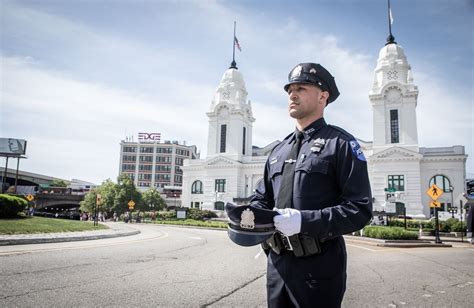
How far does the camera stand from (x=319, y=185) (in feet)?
8.23

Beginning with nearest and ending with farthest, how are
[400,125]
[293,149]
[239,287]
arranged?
1. [293,149]
2. [239,287]
3. [400,125]

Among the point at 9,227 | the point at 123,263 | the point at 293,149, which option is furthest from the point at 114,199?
the point at 293,149

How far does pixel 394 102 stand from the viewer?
1977 inches

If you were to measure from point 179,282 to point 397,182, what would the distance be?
46572mm

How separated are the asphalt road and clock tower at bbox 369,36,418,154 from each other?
143 ft

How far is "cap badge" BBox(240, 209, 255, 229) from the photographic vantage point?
2.26m

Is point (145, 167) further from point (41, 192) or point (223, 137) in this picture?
point (223, 137)

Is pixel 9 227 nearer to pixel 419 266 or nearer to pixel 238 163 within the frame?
pixel 419 266

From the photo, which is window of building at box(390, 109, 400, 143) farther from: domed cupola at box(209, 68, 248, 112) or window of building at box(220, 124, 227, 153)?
window of building at box(220, 124, 227, 153)

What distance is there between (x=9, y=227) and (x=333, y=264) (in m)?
15.8

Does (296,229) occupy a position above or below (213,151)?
below

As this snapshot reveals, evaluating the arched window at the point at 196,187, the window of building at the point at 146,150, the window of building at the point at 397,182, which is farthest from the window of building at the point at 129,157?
the window of building at the point at 397,182

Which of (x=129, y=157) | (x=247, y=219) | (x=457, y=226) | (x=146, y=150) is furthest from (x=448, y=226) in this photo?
(x=129, y=157)

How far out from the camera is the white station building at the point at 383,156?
1785 inches
